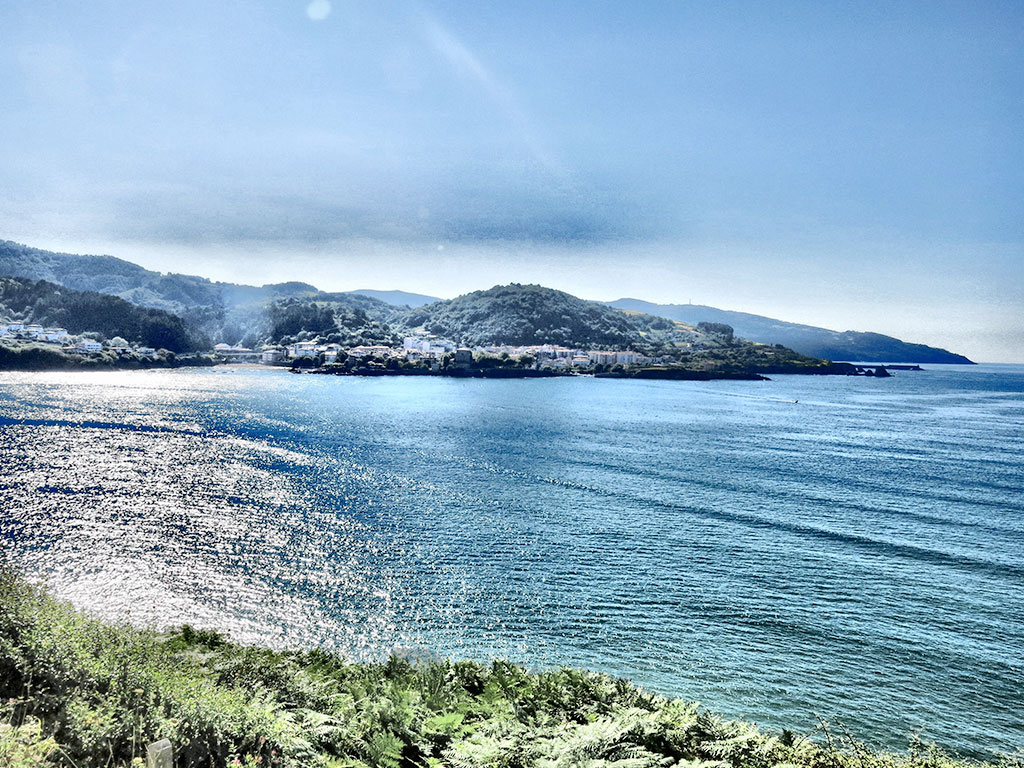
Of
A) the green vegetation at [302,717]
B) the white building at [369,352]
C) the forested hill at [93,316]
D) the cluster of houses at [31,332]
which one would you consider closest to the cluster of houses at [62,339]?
the cluster of houses at [31,332]

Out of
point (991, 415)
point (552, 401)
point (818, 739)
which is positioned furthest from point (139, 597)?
point (991, 415)

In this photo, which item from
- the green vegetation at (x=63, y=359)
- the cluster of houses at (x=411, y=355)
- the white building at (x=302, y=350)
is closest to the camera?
the green vegetation at (x=63, y=359)

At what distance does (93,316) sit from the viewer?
178 metres

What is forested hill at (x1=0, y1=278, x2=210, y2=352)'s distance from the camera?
173 meters

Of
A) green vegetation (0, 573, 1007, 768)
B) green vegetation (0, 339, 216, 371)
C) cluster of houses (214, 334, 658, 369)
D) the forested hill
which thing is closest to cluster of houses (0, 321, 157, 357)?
green vegetation (0, 339, 216, 371)

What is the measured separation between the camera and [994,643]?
19516 millimetres

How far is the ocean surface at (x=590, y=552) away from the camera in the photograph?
701 inches

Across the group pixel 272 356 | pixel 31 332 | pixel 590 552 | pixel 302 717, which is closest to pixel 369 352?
pixel 272 356

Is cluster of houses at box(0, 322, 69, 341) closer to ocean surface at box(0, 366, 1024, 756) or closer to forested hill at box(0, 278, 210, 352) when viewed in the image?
forested hill at box(0, 278, 210, 352)

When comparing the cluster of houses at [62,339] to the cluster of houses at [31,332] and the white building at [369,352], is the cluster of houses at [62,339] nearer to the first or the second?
the cluster of houses at [31,332]

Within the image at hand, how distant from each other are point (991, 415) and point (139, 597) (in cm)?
11567

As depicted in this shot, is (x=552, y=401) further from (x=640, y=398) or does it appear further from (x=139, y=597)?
(x=139, y=597)

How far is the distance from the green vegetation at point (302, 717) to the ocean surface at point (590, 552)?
17.3ft

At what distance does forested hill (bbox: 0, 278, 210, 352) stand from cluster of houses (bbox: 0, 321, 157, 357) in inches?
400
